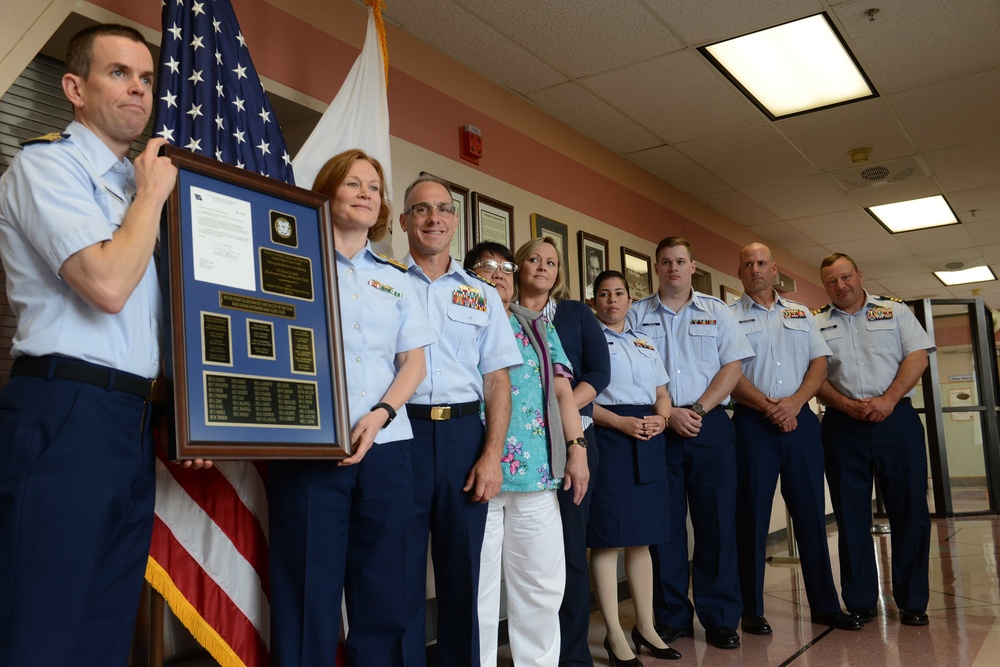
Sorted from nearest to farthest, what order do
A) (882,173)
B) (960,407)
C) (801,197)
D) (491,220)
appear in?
1. (491,220)
2. (882,173)
3. (801,197)
4. (960,407)

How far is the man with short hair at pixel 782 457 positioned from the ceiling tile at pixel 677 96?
156 cm

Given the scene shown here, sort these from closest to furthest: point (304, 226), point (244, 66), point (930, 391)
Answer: point (304, 226)
point (244, 66)
point (930, 391)

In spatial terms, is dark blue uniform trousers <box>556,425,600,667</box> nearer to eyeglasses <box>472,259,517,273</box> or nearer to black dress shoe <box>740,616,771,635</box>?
eyeglasses <box>472,259,517,273</box>

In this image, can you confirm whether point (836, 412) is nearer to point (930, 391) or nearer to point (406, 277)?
point (406, 277)

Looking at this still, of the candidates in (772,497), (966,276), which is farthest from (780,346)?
(966,276)

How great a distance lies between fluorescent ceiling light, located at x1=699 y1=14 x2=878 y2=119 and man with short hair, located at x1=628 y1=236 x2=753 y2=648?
52.5 inches

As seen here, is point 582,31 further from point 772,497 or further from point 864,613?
point 864,613

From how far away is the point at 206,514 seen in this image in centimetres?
212

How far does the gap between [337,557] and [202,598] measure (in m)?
0.44

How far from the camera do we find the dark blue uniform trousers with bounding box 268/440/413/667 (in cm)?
188

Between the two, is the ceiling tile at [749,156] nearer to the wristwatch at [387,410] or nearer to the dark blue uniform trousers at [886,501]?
the dark blue uniform trousers at [886,501]

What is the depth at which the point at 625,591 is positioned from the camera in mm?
4488

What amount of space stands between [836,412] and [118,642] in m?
3.28

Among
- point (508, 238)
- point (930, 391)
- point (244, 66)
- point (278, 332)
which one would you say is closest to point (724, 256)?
point (930, 391)
